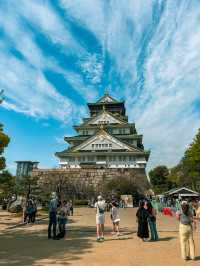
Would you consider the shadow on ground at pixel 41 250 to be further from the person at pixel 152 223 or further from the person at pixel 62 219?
the person at pixel 152 223

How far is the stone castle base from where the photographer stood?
4253 cm

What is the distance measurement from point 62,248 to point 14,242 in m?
2.44

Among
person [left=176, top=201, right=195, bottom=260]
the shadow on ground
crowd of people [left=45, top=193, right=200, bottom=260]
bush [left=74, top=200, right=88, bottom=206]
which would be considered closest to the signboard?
bush [left=74, top=200, right=88, bottom=206]

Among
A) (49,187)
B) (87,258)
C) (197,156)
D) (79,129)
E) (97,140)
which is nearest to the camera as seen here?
(87,258)

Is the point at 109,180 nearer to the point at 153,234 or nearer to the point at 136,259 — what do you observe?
the point at 153,234

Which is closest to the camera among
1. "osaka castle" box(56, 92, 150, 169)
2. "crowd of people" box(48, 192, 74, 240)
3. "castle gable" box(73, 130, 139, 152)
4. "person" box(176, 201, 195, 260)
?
"person" box(176, 201, 195, 260)

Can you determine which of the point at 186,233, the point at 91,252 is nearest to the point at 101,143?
the point at 91,252

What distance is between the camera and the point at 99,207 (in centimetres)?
1149

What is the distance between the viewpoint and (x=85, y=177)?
4450cm

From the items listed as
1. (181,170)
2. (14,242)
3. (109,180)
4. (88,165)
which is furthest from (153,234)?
(181,170)

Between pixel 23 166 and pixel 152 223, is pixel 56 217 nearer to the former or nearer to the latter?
pixel 152 223

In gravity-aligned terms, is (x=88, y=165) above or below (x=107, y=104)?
below

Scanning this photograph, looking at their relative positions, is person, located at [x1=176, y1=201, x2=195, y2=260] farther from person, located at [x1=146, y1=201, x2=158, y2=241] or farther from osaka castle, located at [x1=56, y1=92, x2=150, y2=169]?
osaka castle, located at [x1=56, y1=92, x2=150, y2=169]

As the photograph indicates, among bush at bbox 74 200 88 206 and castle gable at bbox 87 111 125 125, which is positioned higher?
castle gable at bbox 87 111 125 125
